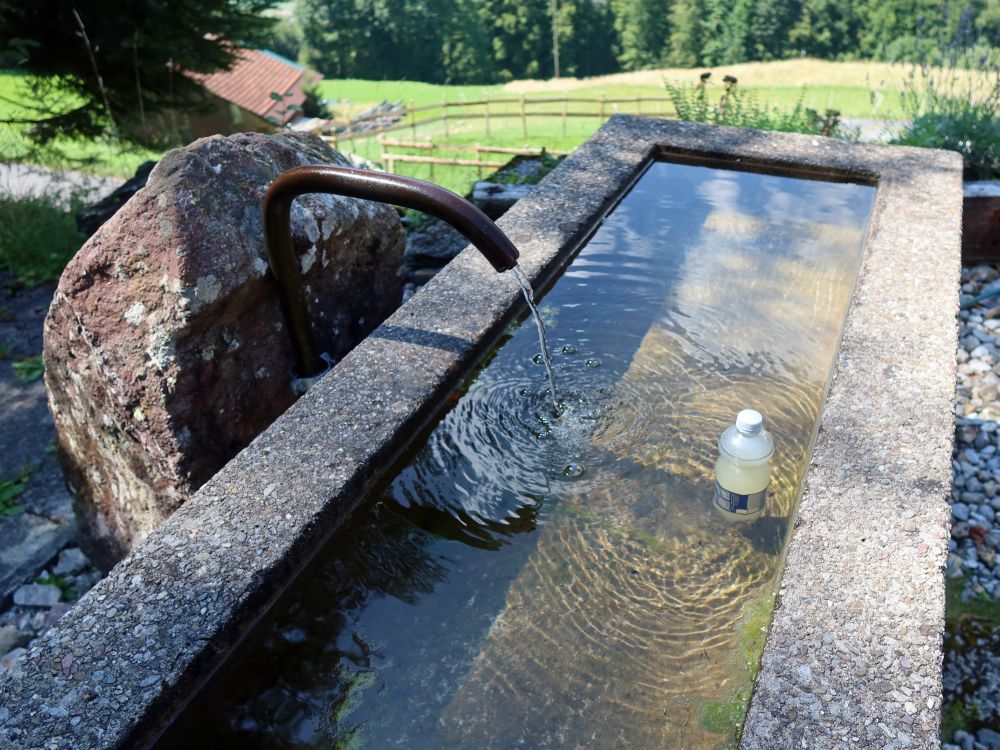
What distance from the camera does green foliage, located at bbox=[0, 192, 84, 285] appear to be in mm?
5191

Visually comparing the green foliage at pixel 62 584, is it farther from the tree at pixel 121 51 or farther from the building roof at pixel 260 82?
the building roof at pixel 260 82

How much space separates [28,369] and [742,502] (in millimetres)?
3950

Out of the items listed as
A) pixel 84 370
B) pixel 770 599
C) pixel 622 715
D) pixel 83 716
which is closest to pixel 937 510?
pixel 770 599

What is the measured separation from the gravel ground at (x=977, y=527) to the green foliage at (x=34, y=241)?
5.44m

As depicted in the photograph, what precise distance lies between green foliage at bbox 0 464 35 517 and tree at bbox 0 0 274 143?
12.2ft

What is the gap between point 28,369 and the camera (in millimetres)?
4203

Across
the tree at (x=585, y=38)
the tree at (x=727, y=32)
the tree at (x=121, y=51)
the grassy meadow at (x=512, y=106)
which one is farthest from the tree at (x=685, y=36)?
the tree at (x=121, y=51)

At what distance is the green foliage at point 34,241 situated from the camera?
5191 millimetres

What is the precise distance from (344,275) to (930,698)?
7.47 ft

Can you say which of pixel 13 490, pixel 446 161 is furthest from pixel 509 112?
pixel 13 490

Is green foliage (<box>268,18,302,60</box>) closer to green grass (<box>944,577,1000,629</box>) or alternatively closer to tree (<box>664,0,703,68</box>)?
tree (<box>664,0,703,68</box>)

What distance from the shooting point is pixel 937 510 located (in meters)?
1.75

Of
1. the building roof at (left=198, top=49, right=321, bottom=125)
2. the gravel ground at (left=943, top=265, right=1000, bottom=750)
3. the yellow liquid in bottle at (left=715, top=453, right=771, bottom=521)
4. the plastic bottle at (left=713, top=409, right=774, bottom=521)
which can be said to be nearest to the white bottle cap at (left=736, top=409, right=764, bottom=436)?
the plastic bottle at (left=713, top=409, right=774, bottom=521)

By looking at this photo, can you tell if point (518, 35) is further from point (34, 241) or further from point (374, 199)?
point (374, 199)
